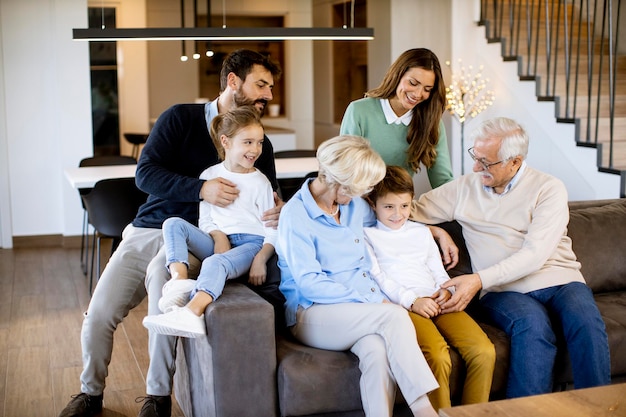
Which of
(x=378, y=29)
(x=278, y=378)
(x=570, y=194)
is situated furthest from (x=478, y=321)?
(x=378, y=29)

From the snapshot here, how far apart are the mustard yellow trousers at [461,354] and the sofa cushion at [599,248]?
0.94m

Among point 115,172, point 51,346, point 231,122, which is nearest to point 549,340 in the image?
point 231,122

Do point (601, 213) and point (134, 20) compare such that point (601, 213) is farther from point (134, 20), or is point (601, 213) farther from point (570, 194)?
point (134, 20)

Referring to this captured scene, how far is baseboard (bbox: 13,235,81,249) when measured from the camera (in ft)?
26.5

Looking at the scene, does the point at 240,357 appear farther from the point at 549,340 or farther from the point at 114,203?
the point at 114,203

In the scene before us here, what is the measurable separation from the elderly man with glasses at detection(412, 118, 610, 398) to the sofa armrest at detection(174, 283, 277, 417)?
30.0 inches

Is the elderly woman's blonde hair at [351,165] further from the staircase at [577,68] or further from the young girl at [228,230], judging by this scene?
the staircase at [577,68]

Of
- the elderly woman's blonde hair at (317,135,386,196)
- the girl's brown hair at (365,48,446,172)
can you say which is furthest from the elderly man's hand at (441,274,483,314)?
the girl's brown hair at (365,48,446,172)

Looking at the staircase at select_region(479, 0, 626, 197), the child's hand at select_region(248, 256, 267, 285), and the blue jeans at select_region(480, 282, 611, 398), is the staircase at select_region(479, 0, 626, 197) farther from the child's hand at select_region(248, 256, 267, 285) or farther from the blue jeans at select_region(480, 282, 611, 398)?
the child's hand at select_region(248, 256, 267, 285)

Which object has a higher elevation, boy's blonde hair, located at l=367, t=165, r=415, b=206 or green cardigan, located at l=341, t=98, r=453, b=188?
green cardigan, located at l=341, t=98, r=453, b=188

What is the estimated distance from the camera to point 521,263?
3482 mm

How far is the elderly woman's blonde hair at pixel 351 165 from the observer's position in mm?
3191

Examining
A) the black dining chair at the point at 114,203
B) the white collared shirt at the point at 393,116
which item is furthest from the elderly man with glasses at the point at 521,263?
the black dining chair at the point at 114,203

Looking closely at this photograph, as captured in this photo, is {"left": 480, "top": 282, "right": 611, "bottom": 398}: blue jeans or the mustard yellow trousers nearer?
the mustard yellow trousers
